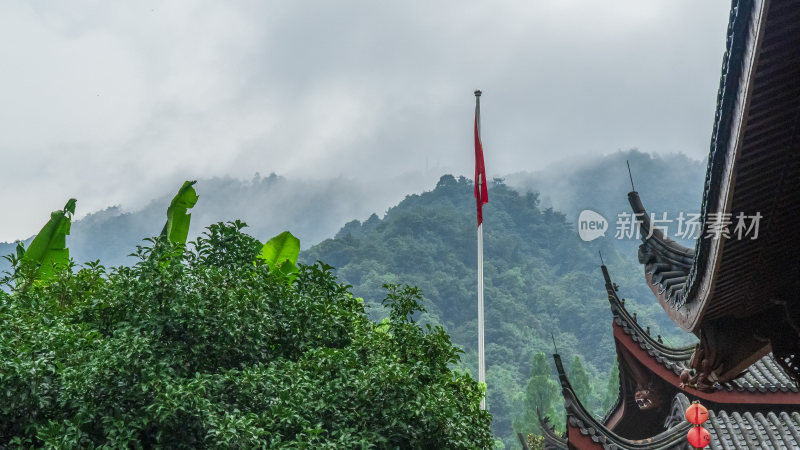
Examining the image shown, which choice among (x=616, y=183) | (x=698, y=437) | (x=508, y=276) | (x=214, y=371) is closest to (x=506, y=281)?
(x=508, y=276)

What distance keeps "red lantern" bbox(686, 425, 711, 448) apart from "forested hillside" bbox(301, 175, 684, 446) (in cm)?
5149

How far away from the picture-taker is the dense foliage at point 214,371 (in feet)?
18.6

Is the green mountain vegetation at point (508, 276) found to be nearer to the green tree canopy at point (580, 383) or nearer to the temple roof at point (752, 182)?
the green tree canopy at point (580, 383)

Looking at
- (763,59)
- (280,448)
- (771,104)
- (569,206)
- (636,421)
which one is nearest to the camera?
(763,59)

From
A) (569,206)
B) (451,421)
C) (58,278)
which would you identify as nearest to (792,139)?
(451,421)

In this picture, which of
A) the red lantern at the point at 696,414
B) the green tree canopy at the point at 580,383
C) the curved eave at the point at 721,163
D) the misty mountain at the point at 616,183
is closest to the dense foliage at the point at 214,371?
the curved eave at the point at 721,163

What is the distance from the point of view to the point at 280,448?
552 cm

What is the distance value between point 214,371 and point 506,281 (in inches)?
2806

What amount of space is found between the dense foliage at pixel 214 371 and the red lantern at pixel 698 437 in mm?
2836

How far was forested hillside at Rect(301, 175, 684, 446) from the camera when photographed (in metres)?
68.8

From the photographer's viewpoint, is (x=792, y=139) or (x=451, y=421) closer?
(x=792, y=139)

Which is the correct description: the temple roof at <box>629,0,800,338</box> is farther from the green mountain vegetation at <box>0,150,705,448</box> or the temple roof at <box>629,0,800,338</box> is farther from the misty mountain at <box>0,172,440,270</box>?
the misty mountain at <box>0,172,440,270</box>

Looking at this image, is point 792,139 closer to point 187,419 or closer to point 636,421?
point 187,419

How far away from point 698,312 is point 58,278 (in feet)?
19.3
